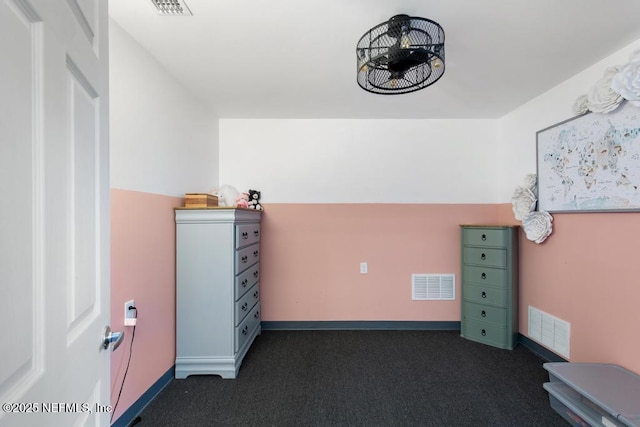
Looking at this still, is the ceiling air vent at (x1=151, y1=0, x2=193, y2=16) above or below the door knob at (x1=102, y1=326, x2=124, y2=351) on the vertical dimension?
above

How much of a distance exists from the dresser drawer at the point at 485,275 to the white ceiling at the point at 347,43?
62.4 inches

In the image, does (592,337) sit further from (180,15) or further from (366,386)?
(180,15)

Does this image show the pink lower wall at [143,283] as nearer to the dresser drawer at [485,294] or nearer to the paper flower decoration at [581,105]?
the dresser drawer at [485,294]

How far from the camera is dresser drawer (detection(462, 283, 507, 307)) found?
98.3 inches

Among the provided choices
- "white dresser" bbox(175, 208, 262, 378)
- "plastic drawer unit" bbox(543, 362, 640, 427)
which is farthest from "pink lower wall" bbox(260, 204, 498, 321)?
"plastic drawer unit" bbox(543, 362, 640, 427)

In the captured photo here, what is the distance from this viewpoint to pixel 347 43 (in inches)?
66.9

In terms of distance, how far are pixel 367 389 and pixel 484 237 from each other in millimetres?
1744

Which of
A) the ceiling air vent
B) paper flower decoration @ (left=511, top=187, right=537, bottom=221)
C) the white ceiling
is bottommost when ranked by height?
paper flower decoration @ (left=511, top=187, right=537, bottom=221)

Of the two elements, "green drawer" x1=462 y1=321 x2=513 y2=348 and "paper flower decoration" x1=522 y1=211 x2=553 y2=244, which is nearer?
"paper flower decoration" x1=522 y1=211 x2=553 y2=244

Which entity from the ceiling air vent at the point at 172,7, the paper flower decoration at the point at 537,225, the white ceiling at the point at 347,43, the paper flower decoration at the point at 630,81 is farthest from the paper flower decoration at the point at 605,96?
the ceiling air vent at the point at 172,7

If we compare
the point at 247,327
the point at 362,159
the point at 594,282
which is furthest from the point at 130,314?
the point at 594,282

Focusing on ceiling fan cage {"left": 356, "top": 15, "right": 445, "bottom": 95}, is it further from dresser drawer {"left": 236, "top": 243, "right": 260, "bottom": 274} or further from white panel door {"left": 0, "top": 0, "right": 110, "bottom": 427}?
dresser drawer {"left": 236, "top": 243, "right": 260, "bottom": 274}

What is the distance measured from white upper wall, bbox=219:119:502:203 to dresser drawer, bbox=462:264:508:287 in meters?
0.77

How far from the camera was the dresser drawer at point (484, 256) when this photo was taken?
8.22 ft
